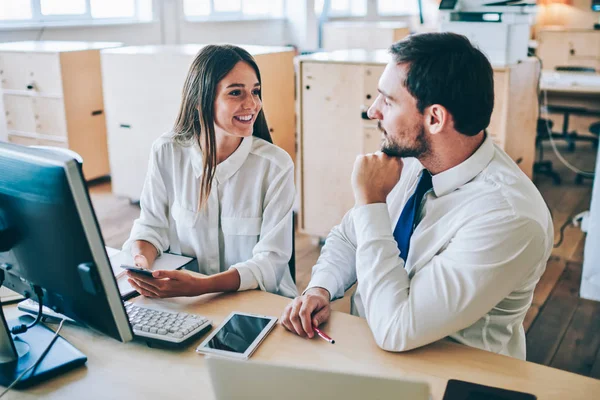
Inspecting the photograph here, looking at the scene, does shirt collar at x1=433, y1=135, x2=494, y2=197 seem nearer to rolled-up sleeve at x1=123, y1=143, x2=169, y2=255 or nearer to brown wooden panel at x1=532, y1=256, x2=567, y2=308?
rolled-up sleeve at x1=123, y1=143, x2=169, y2=255

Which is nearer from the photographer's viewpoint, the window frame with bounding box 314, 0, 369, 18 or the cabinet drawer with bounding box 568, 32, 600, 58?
the cabinet drawer with bounding box 568, 32, 600, 58

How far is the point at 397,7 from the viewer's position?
11.1m

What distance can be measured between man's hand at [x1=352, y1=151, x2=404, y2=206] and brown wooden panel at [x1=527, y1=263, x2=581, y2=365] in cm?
144

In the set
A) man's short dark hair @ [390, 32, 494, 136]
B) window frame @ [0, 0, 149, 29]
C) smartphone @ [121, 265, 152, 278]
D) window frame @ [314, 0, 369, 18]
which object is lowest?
smartphone @ [121, 265, 152, 278]

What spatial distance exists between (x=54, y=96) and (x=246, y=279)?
374 centimetres

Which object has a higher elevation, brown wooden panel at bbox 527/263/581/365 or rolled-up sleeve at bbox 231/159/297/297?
rolled-up sleeve at bbox 231/159/297/297

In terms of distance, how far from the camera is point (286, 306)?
1363mm

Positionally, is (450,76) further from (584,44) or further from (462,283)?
(584,44)

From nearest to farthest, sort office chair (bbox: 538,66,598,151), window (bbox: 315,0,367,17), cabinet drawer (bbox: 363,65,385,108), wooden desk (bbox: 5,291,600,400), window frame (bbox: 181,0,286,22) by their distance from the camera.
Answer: wooden desk (bbox: 5,291,600,400) < cabinet drawer (bbox: 363,65,385,108) < office chair (bbox: 538,66,598,151) < window frame (bbox: 181,0,286,22) < window (bbox: 315,0,367,17)

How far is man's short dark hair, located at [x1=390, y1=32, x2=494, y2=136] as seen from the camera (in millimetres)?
1229

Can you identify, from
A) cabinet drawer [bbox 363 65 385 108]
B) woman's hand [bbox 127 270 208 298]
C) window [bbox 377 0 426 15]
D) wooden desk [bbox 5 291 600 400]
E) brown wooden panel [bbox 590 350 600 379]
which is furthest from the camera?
window [bbox 377 0 426 15]

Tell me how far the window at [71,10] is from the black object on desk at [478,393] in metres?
5.29

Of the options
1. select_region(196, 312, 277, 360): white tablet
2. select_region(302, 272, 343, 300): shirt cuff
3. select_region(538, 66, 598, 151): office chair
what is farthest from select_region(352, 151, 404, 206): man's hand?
select_region(538, 66, 598, 151): office chair

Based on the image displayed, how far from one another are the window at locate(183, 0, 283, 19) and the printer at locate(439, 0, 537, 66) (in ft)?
14.0
